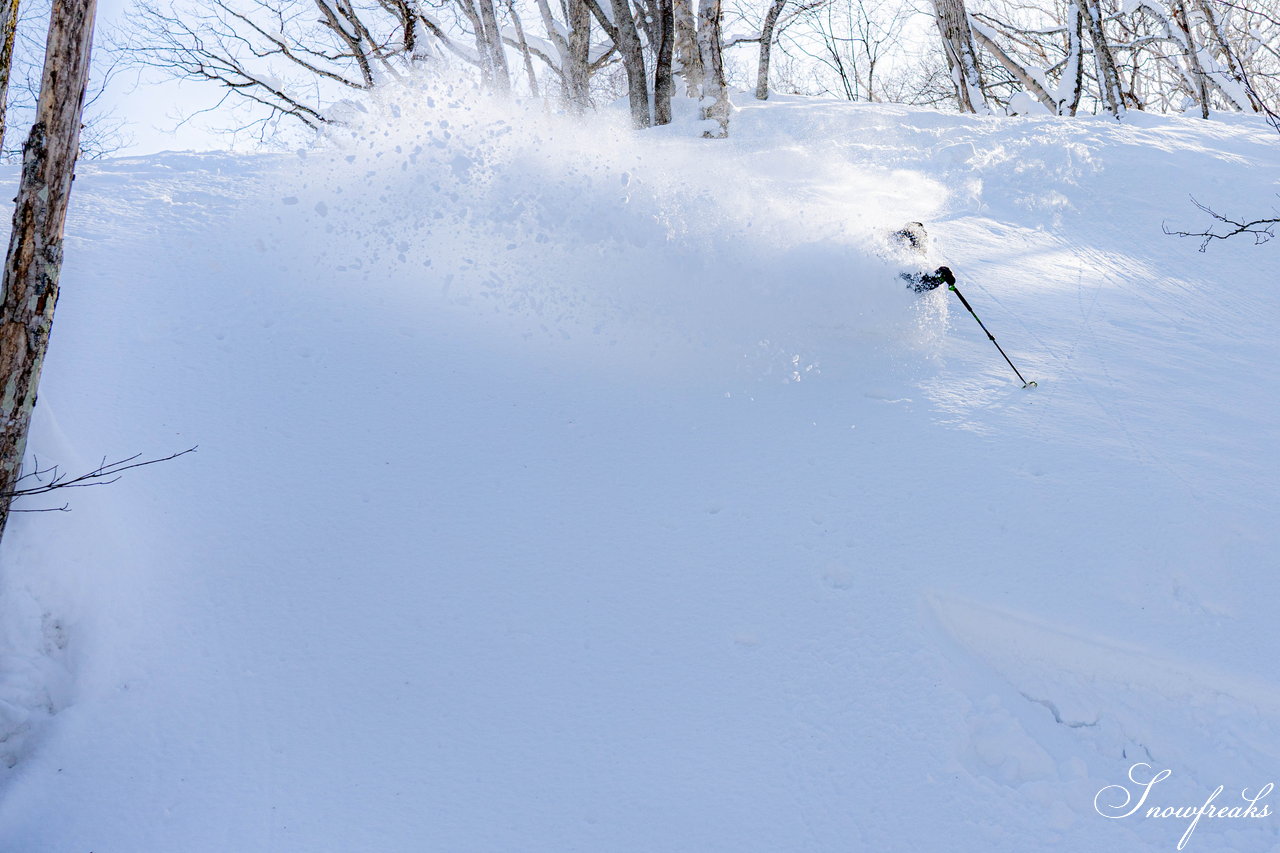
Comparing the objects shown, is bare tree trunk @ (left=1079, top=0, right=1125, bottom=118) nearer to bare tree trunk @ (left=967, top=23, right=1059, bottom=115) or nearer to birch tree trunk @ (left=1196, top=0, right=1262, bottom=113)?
birch tree trunk @ (left=1196, top=0, right=1262, bottom=113)

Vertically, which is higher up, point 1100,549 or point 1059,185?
point 1059,185

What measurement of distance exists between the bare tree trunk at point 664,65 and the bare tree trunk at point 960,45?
429cm

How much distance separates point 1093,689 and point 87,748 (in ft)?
13.4

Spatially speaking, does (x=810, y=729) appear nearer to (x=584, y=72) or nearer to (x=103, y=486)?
(x=103, y=486)

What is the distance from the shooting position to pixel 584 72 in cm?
1296

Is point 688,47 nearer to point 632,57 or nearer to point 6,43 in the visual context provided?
point 632,57

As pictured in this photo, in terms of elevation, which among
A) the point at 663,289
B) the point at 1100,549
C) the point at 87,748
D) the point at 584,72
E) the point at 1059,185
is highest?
the point at 584,72

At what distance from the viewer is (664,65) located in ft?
34.7

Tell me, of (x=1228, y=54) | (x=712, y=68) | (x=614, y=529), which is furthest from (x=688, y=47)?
(x=614, y=529)

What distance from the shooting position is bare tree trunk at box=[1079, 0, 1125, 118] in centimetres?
1125

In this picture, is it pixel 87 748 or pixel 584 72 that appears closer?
pixel 87 748

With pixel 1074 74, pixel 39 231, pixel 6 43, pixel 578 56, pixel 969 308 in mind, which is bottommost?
pixel 969 308

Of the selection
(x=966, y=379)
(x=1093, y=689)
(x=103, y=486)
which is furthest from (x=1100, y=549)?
(x=103, y=486)

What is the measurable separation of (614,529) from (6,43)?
3411 mm
